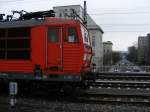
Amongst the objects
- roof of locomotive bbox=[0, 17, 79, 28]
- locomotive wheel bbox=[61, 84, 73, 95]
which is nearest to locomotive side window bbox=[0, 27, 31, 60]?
roof of locomotive bbox=[0, 17, 79, 28]

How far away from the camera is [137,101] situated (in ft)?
45.8

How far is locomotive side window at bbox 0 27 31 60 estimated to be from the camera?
1471 centimetres

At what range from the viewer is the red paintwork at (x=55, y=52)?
1397cm

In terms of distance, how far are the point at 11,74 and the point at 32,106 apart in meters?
2.44

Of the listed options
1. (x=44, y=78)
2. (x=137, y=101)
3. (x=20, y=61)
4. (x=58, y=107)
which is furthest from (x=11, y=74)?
(x=137, y=101)

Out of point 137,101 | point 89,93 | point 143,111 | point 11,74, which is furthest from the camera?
point 89,93

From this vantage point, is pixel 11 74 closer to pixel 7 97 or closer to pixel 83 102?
pixel 7 97

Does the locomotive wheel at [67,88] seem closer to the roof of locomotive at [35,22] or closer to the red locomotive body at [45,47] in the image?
the red locomotive body at [45,47]

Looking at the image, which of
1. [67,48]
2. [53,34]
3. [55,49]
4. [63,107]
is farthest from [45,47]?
[63,107]

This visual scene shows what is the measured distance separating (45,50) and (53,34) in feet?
2.38

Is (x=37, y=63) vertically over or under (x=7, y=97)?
over

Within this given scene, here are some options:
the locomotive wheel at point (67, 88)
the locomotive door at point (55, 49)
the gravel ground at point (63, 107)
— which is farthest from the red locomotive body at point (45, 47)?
the gravel ground at point (63, 107)

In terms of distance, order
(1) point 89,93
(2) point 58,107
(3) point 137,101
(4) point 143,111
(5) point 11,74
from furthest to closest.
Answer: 1. (1) point 89,93
2. (5) point 11,74
3. (3) point 137,101
4. (2) point 58,107
5. (4) point 143,111

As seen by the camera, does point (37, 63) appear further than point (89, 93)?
No
